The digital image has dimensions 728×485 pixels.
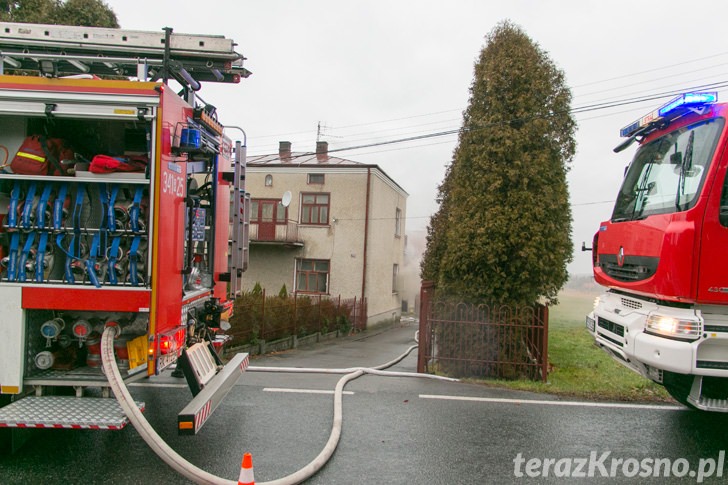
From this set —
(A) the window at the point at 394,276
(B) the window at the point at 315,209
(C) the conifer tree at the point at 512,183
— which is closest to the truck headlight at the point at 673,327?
(C) the conifer tree at the point at 512,183

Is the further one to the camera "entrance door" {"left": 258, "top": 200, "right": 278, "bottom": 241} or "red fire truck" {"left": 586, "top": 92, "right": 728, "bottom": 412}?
"entrance door" {"left": 258, "top": 200, "right": 278, "bottom": 241}

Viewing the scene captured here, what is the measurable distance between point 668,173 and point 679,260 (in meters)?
1.06

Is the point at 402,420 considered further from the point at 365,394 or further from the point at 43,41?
the point at 43,41

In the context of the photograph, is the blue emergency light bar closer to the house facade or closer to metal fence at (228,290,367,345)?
metal fence at (228,290,367,345)

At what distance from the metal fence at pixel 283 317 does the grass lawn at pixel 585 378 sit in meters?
7.10

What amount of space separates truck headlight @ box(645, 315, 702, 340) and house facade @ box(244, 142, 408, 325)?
21201 millimetres

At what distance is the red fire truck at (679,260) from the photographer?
4262 mm

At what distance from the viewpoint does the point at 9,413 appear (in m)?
3.98

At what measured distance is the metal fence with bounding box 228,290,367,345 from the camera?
13.1m

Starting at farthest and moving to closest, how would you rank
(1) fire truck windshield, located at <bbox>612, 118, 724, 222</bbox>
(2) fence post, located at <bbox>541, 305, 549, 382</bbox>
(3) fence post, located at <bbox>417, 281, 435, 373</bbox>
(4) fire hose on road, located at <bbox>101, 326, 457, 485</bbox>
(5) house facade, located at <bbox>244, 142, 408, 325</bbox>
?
1. (5) house facade, located at <bbox>244, 142, 408, 325</bbox>
2. (3) fence post, located at <bbox>417, 281, 435, 373</bbox>
3. (2) fence post, located at <bbox>541, 305, 549, 382</bbox>
4. (1) fire truck windshield, located at <bbox>612, 118, 724, 222</bbox>
5. (4) fire hose on road, located at <bbox>101, 326, 457, 485</bbox>

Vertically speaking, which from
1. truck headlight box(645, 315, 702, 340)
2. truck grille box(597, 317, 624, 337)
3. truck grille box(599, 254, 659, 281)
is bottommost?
truck grille box(597, 317, 624, 337)

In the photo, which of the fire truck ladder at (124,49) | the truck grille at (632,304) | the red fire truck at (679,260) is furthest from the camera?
the truck grille at (632,304)

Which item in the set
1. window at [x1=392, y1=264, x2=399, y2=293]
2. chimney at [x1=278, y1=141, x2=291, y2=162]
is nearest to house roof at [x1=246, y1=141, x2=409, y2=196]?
chimney at [x1=278, y1=141, x2=291, y2=162]

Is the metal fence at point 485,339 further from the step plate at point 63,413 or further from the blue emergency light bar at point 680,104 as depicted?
the step plate at point 63,413
